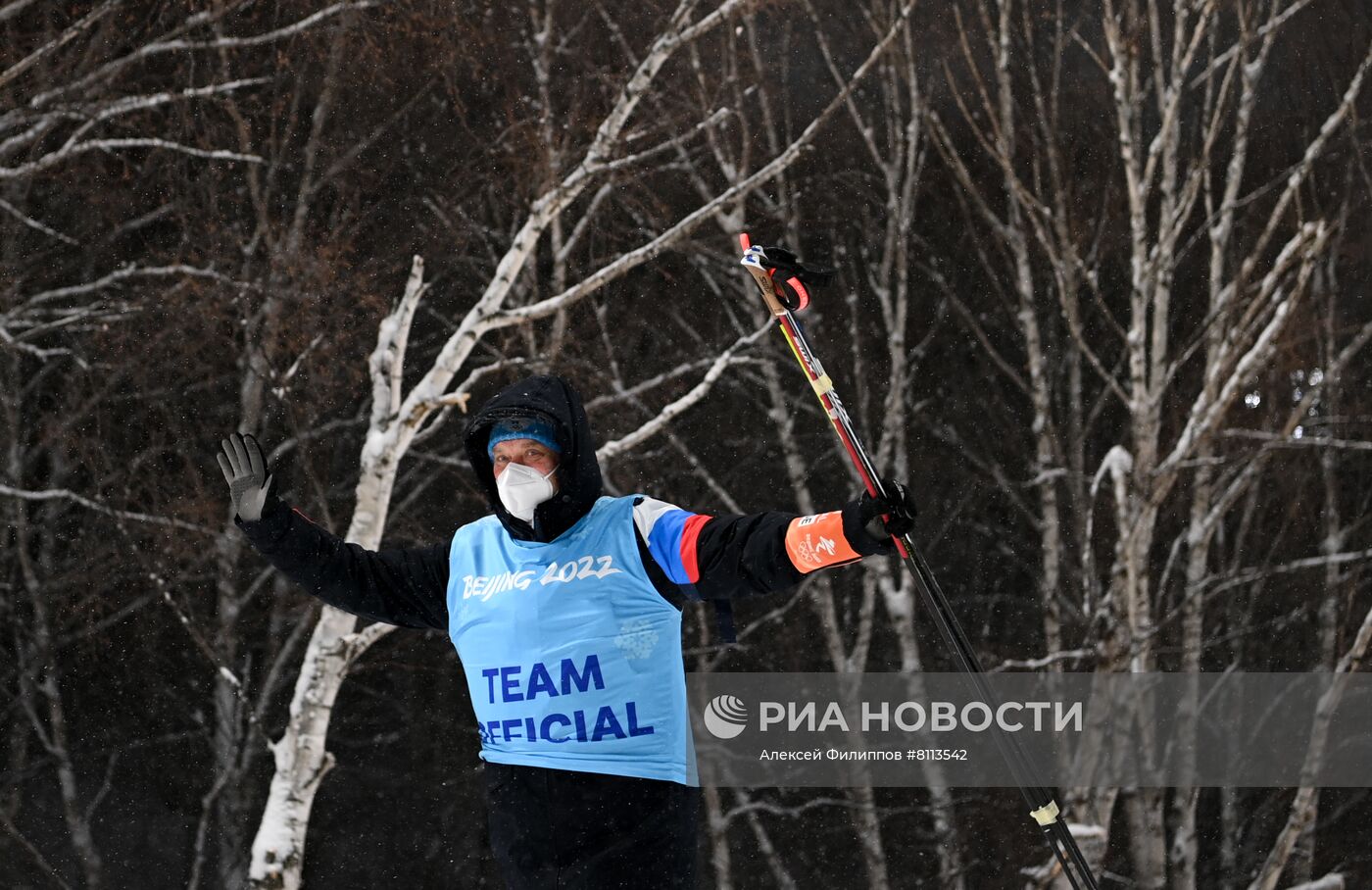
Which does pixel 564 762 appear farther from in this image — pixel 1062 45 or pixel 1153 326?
pixel 1062 45

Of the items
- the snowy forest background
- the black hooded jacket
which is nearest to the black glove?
the black hooded jacket

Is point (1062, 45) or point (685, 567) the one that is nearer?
point (685, 567)

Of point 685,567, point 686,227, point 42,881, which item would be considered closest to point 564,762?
point 685,567

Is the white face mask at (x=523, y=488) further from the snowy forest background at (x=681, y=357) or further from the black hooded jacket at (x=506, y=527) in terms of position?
the snowy forest background at (x=681, y=357)

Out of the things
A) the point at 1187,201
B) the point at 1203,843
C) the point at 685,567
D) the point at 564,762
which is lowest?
the point at 1203,843

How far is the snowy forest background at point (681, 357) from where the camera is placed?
405 centimetres

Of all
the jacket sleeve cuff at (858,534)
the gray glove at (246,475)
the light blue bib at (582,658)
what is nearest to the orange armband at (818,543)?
the jacket sleeve cuff at (858,534)

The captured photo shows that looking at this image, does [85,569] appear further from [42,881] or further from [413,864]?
[413,864]

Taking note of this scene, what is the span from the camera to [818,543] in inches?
78.5

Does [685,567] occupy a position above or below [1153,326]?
below

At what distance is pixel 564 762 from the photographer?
2189 mm

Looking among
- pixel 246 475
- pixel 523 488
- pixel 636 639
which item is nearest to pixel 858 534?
pixel 636 639

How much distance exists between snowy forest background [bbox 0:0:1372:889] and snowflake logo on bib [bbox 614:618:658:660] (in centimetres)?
187

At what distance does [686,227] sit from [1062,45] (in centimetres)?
138
